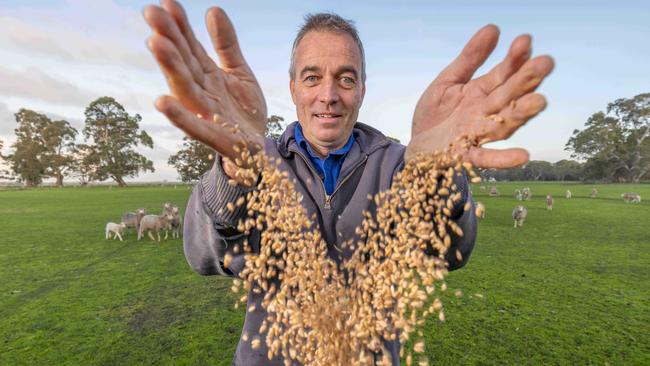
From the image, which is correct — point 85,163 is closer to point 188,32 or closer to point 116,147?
point 116,147

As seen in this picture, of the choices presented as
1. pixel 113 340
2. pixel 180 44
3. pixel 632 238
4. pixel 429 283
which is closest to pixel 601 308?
pixel 429 283

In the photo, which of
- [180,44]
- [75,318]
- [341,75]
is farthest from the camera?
[75,318]

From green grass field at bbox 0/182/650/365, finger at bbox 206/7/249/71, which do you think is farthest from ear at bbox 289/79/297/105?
green grass field at bbox 0/182/650/365

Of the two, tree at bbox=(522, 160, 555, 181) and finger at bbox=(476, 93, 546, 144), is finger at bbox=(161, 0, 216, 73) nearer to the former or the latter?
finger at bbox=(476, 93, 546, 144)

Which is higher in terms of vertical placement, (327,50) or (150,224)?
(327,50)

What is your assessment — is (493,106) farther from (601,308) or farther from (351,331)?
(601,308)

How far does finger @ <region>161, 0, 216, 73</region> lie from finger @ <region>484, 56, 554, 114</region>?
1237mm

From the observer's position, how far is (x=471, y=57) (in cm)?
163

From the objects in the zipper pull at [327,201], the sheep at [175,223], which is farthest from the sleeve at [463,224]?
the sheep at [175,223]

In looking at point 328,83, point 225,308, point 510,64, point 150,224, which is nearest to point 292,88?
point 328,83

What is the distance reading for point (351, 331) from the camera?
147cm

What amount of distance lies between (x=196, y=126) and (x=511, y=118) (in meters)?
1.20

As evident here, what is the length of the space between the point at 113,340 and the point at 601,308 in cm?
634

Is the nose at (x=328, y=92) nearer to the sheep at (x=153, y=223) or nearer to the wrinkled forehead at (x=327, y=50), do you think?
the wrinkled forehead at (x=327, y=50)
